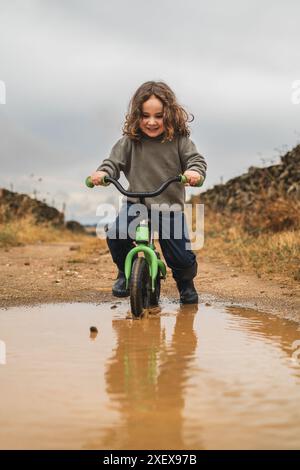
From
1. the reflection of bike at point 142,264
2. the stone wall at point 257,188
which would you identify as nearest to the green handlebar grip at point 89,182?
the reflection of bike at point 142,264

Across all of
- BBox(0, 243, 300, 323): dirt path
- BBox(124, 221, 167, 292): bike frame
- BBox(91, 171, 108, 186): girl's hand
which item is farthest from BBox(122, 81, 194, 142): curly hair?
BBox(0, 243, 300, 323): dirt path

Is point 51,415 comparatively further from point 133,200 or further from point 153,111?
point 153,111

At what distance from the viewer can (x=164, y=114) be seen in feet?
14.5

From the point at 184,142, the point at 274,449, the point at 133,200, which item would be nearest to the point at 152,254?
the point at 133,200

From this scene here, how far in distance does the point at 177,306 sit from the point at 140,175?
1024mm

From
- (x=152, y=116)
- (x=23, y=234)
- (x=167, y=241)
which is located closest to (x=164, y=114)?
(x=152, y=116)

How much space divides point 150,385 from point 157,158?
2.57 m

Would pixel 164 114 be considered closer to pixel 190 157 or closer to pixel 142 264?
pixel 190 157

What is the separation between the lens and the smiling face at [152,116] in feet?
14.4

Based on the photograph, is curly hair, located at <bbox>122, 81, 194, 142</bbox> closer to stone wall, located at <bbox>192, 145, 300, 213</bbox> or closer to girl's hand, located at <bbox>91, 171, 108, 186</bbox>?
girl's hand, located at <bbox>91, 171, 108, 186</bbox>

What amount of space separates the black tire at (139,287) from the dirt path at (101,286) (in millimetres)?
770

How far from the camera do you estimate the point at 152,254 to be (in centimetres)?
394

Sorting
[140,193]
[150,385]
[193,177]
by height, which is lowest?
[150,385]
